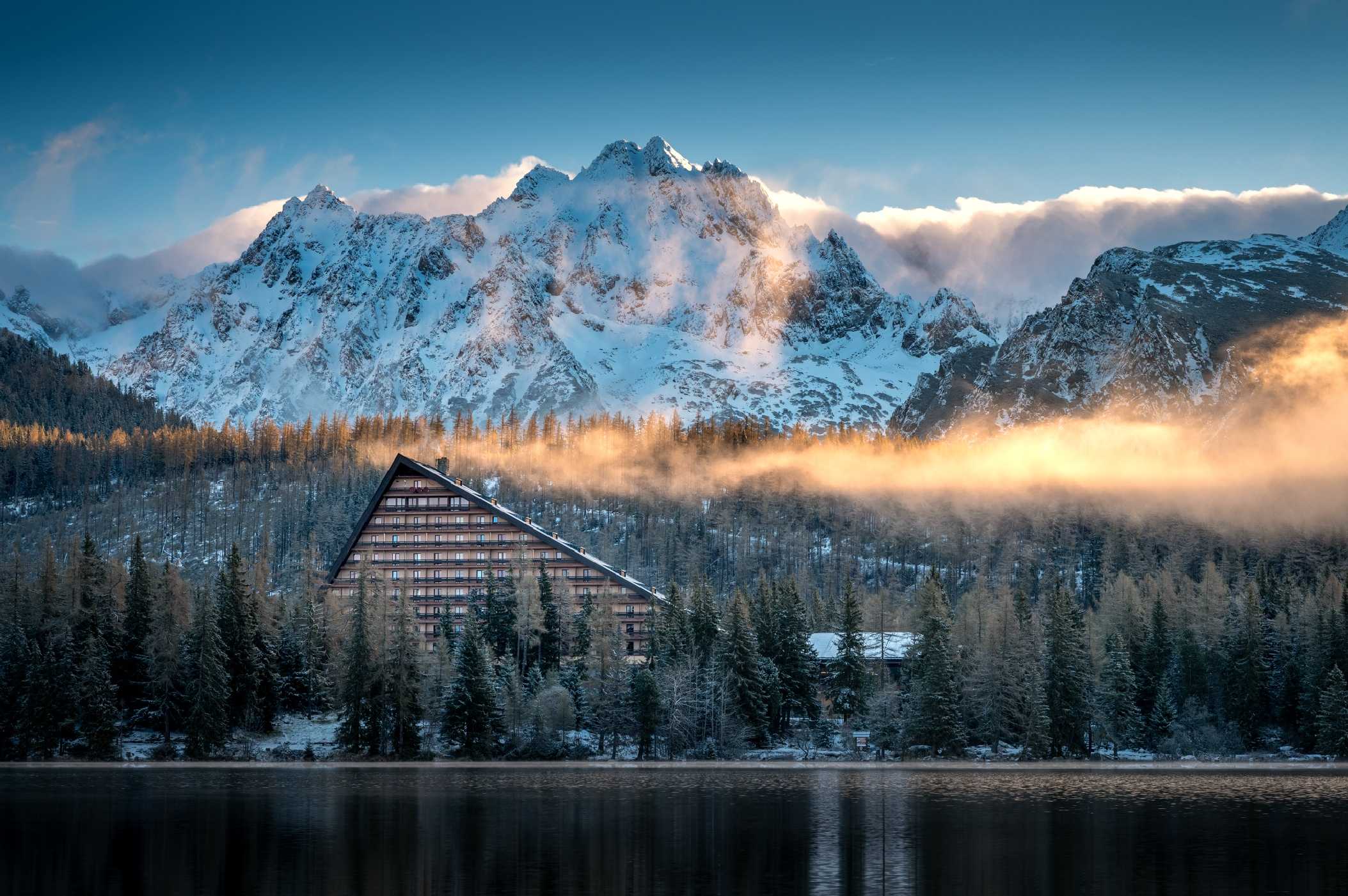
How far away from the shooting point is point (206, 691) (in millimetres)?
115062

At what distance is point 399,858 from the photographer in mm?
63062

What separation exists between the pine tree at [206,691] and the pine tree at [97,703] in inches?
232

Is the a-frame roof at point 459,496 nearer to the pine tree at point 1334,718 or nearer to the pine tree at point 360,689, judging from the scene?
the pine tree at point 360,689

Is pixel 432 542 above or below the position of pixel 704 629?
above

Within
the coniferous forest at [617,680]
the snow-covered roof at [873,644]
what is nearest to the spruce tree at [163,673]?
the coniferous forest at [617,680]

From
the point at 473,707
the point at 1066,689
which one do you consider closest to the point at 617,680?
the point at 473,707

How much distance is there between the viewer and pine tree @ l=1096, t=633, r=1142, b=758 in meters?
126

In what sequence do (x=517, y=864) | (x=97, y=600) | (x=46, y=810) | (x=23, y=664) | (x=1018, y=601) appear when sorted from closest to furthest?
(x=517, y=864)
(x=46, y=810)
(x=23, y=664)
(x=97, y=600)
(x=1018, y=601)

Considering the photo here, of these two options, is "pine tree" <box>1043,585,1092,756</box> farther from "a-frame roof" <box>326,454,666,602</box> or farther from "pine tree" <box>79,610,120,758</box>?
"pine tree" <box>79,610,120,758</box>

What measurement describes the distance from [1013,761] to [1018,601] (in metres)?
33.1

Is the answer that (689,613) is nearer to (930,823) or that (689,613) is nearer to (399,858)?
(930,823)

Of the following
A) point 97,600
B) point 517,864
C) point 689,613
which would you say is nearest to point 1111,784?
point 689,613

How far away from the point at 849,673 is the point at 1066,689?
68.2 feet

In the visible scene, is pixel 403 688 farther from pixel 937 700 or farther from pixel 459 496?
pixel 459 496
